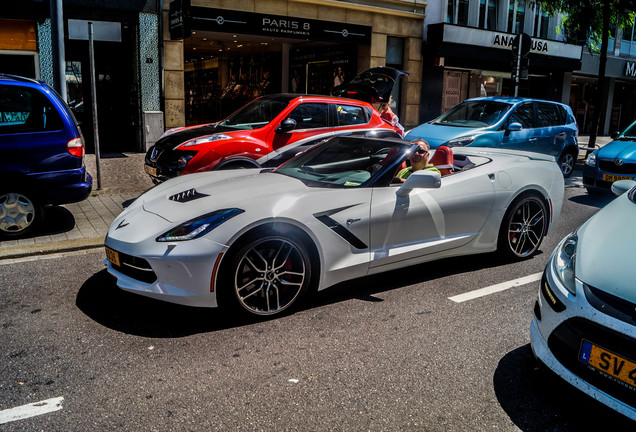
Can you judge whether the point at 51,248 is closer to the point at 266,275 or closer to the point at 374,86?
the point at 266,275

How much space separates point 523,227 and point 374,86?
259 inches

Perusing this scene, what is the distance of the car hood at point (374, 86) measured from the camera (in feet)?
37.9

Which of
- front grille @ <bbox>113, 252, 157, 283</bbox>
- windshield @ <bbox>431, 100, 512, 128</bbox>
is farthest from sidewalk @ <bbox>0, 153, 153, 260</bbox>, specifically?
windshield @ <bbox>431, 100, 512, 128</bbox>

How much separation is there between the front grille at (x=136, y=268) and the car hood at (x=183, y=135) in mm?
4413

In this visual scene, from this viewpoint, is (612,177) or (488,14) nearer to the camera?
(612,177)

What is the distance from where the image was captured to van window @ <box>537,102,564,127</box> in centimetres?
1147

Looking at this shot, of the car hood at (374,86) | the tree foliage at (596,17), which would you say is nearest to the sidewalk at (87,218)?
the car hood at (374,86)

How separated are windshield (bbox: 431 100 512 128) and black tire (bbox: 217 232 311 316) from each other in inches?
297

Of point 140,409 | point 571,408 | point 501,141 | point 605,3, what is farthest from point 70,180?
point 605,3

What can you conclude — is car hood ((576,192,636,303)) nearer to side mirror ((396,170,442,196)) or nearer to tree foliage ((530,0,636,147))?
side mirror ((396,170,442,196))

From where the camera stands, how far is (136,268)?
158 inches

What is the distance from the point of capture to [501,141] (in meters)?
10.5

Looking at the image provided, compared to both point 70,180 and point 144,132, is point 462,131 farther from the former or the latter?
point 144,132

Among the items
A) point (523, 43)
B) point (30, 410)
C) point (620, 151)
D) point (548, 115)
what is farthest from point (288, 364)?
point (523, 43)
